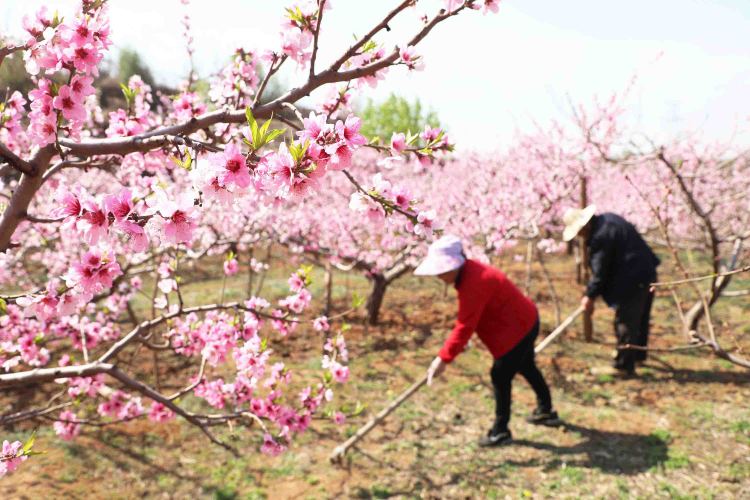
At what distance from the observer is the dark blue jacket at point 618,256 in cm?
517

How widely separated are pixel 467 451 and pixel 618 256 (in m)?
2.83

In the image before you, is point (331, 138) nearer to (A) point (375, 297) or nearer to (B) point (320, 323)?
(B) point (320, 323)

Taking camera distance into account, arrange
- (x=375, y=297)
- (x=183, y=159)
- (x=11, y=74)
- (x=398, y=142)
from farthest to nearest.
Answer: (x=11, y=74) → (x=375, y=297) → (x=398, y=142) → (x=183, y=159)

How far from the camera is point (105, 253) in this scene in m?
1.67

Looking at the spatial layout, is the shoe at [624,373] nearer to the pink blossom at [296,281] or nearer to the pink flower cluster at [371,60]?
the pink blossom at [296,281]

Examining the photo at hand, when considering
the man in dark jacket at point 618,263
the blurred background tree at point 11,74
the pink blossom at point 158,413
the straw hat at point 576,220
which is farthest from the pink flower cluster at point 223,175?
the man in dark jacket at point 618,263

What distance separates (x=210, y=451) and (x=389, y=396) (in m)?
2.19

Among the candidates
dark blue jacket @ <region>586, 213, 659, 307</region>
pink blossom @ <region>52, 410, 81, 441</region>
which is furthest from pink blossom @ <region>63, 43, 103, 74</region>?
dark blue jacket @ <region>586, 213, 659, 307</region>

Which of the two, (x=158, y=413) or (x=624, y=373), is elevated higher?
(x=158, y=413)

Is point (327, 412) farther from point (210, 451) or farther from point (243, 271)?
point (243, 271)

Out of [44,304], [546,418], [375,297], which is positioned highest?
[44,304]

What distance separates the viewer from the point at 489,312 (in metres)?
4.11

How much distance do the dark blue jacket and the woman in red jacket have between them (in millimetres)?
1523

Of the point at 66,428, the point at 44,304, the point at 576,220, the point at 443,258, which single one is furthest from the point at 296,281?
the point at 576,220
